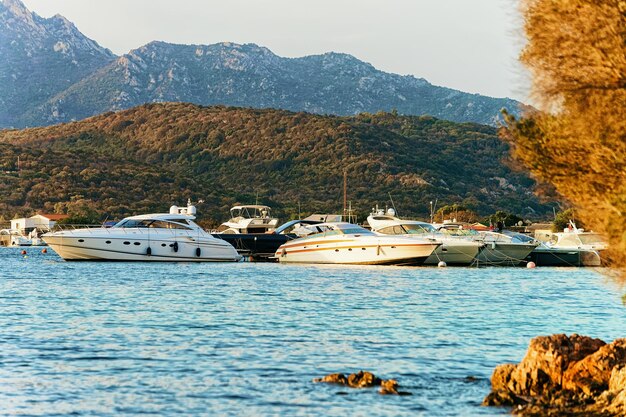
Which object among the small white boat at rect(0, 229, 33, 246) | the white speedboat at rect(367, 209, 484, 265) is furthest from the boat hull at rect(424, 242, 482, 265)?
the small white boat at rect(0, 229, 33, 246)

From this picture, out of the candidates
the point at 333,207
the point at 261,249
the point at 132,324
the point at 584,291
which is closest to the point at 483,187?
the point at 333,207

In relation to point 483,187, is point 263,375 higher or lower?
lower

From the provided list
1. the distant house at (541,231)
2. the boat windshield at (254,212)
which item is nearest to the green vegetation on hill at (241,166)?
the distant house at (541,231)

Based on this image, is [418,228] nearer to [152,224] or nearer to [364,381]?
[152,224]

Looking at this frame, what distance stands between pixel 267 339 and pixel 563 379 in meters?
9.56

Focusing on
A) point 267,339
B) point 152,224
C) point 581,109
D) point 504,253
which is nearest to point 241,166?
point 152,224

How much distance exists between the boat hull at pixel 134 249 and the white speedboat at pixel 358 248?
5.61 m

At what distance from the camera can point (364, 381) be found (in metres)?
17.1

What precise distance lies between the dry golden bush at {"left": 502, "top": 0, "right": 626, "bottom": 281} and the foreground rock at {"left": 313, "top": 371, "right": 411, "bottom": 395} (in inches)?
165

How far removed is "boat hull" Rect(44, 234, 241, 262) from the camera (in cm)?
6259

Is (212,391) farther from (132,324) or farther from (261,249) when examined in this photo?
(261,249)

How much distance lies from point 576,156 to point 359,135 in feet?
515

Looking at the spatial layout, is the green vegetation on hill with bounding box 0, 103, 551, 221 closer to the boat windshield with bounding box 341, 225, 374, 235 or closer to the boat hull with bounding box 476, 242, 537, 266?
the boat hull with bounding box 476, 242, 537, 266

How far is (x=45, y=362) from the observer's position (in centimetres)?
1994
